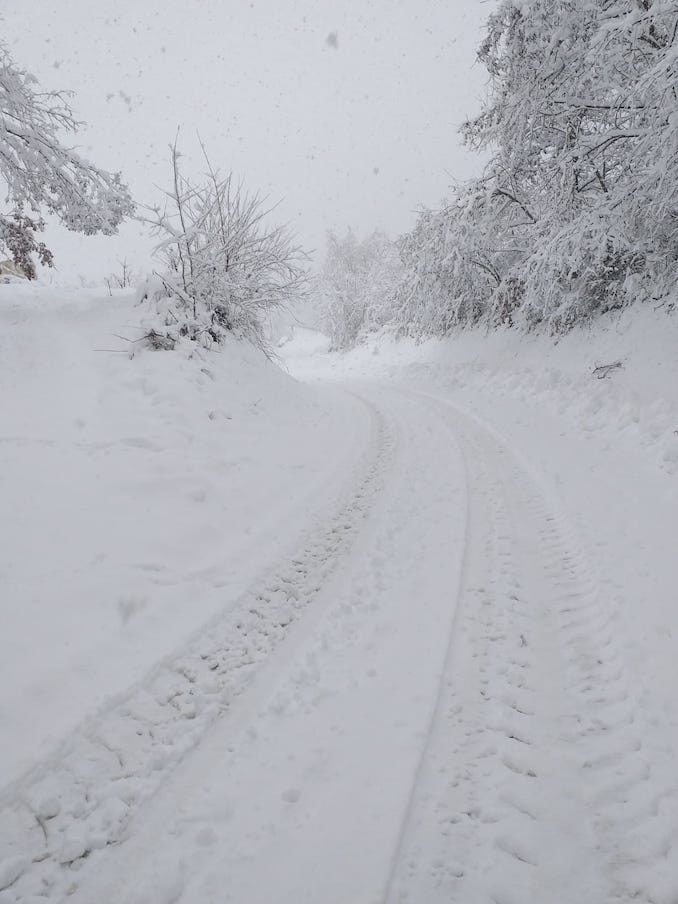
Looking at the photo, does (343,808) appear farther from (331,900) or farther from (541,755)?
(541,755)

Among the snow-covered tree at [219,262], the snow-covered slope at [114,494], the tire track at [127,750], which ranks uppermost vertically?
the snow-covered tree at [219,262]

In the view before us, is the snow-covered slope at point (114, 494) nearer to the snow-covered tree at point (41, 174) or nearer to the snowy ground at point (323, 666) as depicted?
the snowy ground at point (323, 666)

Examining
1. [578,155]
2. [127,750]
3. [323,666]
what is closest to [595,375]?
[578,155]

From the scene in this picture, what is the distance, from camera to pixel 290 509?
17.3ft

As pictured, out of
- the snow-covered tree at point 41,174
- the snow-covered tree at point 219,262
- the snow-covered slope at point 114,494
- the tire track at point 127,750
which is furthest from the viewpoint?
the snow-covered tree at point 219,262

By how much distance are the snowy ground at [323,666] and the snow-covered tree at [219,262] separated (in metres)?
2.98

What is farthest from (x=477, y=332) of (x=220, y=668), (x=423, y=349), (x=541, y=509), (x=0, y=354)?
(x=220, y=668)

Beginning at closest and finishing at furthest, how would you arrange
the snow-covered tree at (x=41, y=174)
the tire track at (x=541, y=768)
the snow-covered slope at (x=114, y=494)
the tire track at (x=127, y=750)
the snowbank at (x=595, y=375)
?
1. the tire track at (x=541, y=768)
2. the tire track at (x=127, y=750)
3. the snow-covered slope at (x=114, y=494)
4. the snowbank at (x=595, y=375)
5. the snow-covered tree at (x=41, y=174)

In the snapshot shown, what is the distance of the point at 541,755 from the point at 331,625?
1.49 metres

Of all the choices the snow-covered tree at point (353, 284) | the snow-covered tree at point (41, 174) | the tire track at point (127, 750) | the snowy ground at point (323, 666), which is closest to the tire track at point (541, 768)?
the snowy ground at point (323, 666)

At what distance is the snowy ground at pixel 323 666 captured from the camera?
181 centimetres

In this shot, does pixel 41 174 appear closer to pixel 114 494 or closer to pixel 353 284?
pixel 114 494

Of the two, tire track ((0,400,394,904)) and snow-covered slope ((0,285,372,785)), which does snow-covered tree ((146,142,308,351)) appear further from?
tire track ((0,400,394,904))

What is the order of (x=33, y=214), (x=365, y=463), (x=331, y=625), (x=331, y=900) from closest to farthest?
1. (x=331, y=900)
2. (x=331, y=625)
3. (x=365, y=463)
4. (x=33, y=214)
